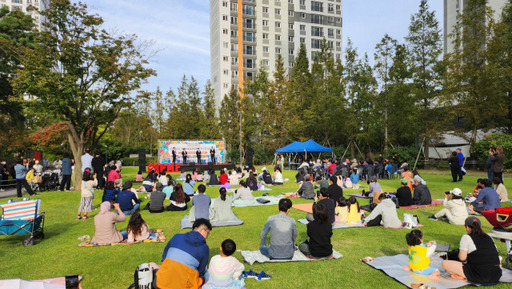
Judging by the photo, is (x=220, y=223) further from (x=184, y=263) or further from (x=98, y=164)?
(x=98, y=164)

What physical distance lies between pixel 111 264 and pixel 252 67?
53.1m

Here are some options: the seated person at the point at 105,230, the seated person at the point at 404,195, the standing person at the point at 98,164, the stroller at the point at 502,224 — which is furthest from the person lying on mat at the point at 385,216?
the standing person at the point at 98,164

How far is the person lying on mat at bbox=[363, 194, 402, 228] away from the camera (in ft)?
26.5

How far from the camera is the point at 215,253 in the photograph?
6383 mm

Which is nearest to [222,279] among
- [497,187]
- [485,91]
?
[497,187]

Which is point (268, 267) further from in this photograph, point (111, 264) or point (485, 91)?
point (485, 91)

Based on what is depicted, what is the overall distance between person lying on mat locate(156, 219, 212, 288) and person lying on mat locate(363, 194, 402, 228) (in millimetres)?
5505

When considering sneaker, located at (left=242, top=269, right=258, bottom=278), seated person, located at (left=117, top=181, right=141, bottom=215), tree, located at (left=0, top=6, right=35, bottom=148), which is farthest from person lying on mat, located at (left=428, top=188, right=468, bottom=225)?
tree, located at (left=0, top=6, right=35, bottom=148)

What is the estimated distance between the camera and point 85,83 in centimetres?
1678

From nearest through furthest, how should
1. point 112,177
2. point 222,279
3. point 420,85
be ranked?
1. point 222,279
2. point 112,177
3. point 420,85

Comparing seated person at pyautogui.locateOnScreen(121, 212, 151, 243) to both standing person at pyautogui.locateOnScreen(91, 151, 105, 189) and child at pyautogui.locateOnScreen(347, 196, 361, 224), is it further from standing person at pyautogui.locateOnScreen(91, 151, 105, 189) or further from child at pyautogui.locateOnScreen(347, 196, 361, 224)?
standing person at pyautogui.locateOnScreen(91, 151, 105, 189)

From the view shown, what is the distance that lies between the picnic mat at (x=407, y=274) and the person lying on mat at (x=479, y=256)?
19 cm

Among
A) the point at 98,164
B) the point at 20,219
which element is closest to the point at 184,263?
the point at 20,219

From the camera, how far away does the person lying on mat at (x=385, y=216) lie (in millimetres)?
8078
